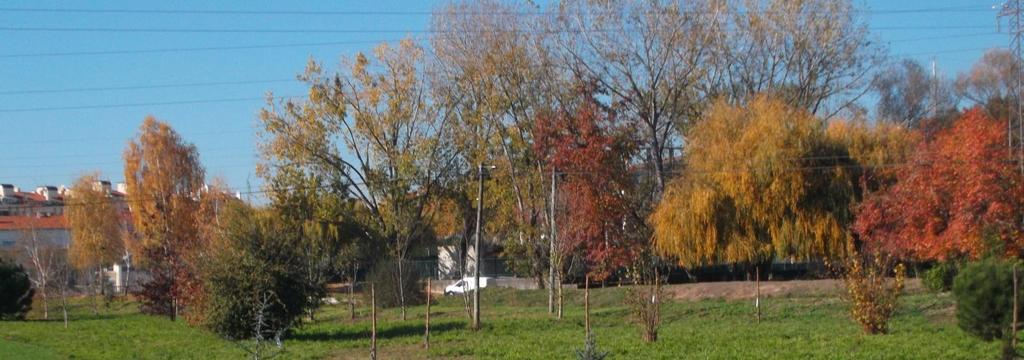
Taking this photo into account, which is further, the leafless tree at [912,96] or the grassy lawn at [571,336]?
the leafless tree at [912,96]

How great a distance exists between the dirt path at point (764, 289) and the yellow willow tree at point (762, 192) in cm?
309

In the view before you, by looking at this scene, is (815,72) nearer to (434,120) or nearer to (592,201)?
(592,201)

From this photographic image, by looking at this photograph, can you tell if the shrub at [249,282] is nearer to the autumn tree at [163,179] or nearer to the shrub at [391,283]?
the shrub at [391,283]

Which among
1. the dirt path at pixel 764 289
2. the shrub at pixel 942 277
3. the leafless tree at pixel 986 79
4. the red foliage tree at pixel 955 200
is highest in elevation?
the leafless tree at pixel 986 79

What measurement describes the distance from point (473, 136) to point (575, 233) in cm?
1610

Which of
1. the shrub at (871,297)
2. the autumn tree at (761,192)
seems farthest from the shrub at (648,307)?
the autumn tree at (761,192)

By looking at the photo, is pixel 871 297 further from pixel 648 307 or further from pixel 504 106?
pixel 504 106

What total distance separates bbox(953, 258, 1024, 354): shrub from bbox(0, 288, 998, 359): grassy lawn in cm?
38

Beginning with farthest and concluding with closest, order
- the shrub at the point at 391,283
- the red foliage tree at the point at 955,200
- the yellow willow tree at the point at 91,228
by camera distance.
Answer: the yellow willow tree at the point at 91,228 → the shrub at the point at 391,283 → the red foliage tree at the point at 955,200

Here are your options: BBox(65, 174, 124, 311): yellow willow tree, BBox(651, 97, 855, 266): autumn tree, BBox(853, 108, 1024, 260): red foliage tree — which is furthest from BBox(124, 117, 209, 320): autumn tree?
BBox(853, 108, 1024, 260): red foliage tree

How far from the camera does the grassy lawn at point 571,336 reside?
2122 centimetres

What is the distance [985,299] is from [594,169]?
2953 centimetres

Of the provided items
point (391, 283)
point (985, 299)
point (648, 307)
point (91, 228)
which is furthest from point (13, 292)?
point (985, 299)

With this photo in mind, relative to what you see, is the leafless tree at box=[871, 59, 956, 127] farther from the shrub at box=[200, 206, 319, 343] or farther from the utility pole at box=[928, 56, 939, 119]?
the shrub at box=[200, 206, 319, 343]
